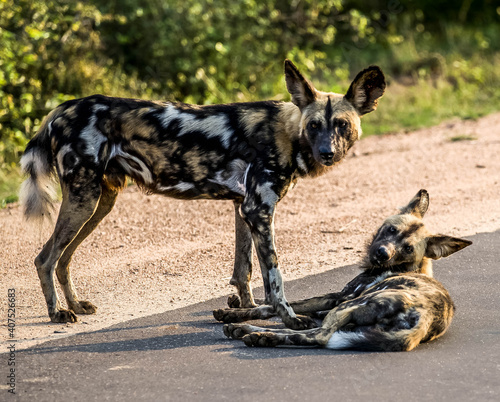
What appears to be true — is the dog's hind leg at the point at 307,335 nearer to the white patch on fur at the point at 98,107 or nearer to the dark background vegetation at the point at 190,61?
the white patch on fur at the point at 98,107

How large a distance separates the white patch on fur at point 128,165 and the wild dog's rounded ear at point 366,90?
50.3 inches

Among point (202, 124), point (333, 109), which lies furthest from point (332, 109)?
point (202, 124)

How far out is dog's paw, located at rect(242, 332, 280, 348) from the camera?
4020mm

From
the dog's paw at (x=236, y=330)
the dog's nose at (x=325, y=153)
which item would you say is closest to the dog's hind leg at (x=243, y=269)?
the dog's paw at (x=236, y=330)

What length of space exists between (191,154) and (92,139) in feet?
1.92

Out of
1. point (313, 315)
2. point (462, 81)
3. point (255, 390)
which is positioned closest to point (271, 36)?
point (462, 81)

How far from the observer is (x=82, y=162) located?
4.51 m

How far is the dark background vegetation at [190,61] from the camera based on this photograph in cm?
914

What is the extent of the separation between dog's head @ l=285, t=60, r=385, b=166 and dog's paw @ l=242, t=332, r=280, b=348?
1083 millimetres

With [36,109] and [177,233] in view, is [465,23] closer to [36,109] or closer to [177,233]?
[36,109]

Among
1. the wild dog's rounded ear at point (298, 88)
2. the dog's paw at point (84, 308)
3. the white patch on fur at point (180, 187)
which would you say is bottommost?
the dog's paw at point (84, 308)

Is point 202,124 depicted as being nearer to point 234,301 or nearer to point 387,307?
point 234,301

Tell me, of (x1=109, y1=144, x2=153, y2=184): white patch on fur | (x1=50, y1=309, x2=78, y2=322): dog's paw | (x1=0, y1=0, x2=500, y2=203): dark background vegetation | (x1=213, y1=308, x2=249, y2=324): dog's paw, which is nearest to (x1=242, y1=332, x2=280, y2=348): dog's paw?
(x1=213, y1=308, x2=249, y2=324): dog's paw

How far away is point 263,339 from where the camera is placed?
158 inches
